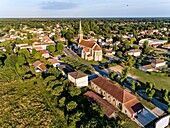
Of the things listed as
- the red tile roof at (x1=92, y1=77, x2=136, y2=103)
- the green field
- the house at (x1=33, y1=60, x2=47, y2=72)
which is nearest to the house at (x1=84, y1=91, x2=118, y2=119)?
the red tile roof at (x1=92, y1=77, x2=136, y2=103)

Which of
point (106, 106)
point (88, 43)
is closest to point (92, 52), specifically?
point (88, 43)

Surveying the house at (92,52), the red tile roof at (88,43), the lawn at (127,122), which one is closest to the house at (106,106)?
the lawn at (127,122)

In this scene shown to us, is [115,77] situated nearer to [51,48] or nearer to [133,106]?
[133,106]

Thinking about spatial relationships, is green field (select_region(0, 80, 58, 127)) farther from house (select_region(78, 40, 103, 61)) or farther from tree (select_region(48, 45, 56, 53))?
tree (select_region(48, 45, 56, 53))

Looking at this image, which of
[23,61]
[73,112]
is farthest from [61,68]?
[73,112]

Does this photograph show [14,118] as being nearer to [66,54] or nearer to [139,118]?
[139,118]

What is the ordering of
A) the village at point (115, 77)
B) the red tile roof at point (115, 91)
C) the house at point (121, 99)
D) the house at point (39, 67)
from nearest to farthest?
1. the house at point (121, 99)
2. the village at point (115, 77)
3. the red tile roof at point (115, 91)
4. the house at point (39, 67)

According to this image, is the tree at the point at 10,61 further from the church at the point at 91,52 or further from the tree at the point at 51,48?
the church at the point at 91,52

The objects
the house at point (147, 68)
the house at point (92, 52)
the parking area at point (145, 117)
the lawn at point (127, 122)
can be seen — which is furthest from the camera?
the house at point (92, 52)
